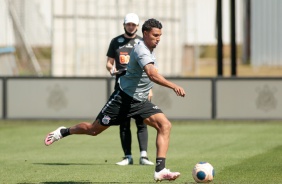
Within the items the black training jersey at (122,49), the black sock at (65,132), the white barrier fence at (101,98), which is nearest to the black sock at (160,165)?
the black sock at (65,132)

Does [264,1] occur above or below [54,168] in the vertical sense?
above

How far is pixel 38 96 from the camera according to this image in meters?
26.1

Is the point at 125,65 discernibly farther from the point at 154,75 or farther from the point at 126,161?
the point at 154,75

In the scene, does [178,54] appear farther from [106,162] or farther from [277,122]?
[106,162]

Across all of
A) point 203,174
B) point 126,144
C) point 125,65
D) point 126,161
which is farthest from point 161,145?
point 125,65

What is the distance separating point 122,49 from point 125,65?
32 cm

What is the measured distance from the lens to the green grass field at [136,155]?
13586 mm

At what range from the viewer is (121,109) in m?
13.4

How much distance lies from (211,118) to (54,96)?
4.31 meters

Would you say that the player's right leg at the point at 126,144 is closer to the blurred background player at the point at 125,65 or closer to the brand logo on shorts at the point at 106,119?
the blurred background player at the point at 125,65

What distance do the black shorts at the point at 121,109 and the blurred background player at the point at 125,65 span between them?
2.10 m

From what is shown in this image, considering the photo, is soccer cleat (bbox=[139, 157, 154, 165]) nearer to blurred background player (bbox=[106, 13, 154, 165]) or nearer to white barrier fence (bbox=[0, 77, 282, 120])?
blurred background player (bbox=[106, 13, 154, 165])

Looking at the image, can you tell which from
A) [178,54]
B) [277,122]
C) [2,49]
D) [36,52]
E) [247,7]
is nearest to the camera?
[277,122]

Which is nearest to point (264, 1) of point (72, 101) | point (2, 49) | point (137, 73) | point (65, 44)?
point (65, 44)
